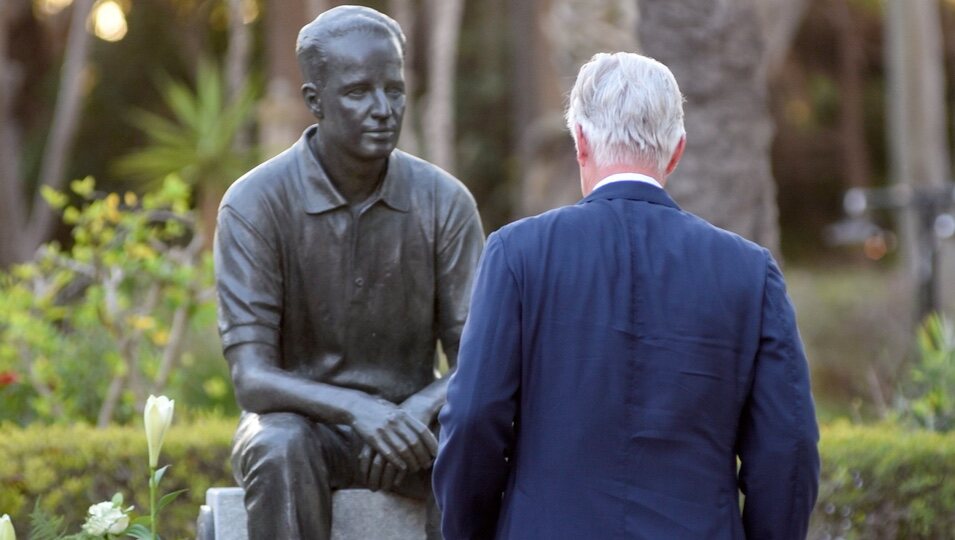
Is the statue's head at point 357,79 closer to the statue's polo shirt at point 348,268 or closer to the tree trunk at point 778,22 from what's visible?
the statue's polo shirt at point 348,268

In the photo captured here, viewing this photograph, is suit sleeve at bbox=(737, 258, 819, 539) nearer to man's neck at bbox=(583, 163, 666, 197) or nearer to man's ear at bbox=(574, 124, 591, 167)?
man's neck at bbox=(583, 163, 666, 197)

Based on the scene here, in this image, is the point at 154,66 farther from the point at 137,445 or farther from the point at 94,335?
the point at 137,445

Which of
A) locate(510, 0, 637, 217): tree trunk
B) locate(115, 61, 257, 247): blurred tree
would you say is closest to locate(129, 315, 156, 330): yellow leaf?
locate(510, 0, 637, 217): tree trunk

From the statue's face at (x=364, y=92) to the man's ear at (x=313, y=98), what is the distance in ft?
0.13

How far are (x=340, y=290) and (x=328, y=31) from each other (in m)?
0.76

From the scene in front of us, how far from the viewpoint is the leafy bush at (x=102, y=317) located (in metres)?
7.91

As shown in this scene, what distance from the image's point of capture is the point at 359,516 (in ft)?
14.0

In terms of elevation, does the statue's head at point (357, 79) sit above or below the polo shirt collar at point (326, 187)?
above

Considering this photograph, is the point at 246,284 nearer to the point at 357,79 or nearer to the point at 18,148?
the point at 357,79

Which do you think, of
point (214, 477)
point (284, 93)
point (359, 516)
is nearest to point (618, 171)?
point (359, 516)

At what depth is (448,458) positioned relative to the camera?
9.89 feet

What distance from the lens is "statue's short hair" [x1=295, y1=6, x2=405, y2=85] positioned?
4.19 metres

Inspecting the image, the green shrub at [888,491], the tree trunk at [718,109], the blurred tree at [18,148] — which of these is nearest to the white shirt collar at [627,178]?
the green shrub at [888,491]

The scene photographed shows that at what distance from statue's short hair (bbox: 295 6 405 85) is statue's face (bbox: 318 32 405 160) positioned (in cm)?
2
